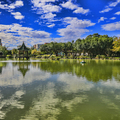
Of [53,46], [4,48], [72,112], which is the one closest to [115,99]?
[72,112]

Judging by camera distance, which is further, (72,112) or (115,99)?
(115,99)

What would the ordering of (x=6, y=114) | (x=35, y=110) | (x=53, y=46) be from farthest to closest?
(x=53, y=46) → (x=35, y=110) → (x=6, y=114)

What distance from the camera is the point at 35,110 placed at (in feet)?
16.2

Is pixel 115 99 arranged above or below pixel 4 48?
below

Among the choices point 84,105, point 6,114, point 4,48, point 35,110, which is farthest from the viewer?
point 4,48

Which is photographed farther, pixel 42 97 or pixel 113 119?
pixel 42 97

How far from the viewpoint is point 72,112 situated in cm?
480

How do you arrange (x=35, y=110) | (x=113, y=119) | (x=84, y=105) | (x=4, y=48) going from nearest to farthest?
(x=113, y=119) < (x=35, y=110) < (x=84, y=105) < (x=4, y=48)

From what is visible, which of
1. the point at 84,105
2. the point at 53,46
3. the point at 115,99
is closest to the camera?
the point at 84,105

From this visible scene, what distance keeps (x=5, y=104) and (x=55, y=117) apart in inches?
102

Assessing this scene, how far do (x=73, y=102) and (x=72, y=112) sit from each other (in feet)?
3.20

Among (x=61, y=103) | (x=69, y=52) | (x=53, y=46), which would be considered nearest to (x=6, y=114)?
(x=61, y=103)

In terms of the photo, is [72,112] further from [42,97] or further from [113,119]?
[42,97]

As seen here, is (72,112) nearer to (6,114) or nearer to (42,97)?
(42,97)
